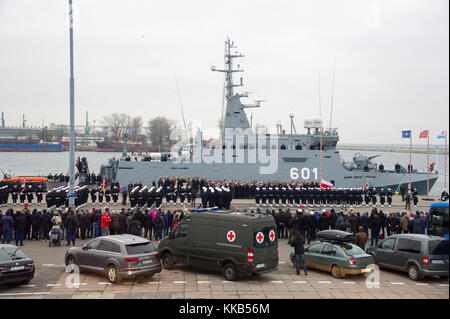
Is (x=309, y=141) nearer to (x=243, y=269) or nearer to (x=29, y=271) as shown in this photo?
(x=243, y=269)

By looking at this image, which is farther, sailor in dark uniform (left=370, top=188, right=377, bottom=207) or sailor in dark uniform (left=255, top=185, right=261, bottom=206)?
sailor in dark uniform (left=370, top=188, right=377, bottom=207)

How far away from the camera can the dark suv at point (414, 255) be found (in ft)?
34.7

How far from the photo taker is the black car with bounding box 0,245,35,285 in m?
9.69

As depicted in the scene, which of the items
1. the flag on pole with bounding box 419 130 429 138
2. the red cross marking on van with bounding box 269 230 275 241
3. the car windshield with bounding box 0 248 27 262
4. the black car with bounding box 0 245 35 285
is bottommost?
the black car with bounding box 0 245 35 285

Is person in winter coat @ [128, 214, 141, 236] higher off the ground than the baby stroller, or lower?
higher

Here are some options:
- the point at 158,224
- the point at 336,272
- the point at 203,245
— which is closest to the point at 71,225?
the point at 158,224

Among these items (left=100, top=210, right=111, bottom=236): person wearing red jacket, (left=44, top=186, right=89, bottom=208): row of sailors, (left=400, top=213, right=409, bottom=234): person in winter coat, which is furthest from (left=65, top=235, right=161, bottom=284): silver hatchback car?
(left=44, top=186, right=89, bottom=208): row of sailors

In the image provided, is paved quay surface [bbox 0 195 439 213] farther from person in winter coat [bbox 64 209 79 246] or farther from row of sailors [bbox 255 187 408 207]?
person in winter coat [bbox 64 209 79 246]

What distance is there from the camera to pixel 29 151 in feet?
419

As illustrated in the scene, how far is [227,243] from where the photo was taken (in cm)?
1072

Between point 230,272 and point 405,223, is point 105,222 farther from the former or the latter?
point 405,223

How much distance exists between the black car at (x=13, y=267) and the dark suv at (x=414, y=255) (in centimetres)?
967

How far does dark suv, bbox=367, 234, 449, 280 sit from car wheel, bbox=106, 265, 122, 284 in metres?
7.50
